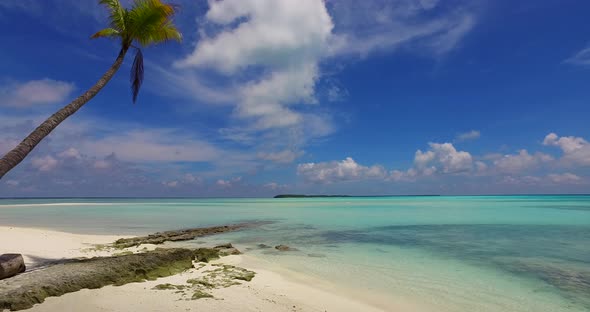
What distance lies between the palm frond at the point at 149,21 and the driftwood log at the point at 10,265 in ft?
24.4

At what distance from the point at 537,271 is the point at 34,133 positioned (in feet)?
50.7

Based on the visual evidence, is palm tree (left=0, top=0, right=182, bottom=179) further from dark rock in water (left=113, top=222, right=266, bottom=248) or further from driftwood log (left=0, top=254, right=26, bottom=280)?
dark rock in water (left=113, top=222, right=266, bottom=248)

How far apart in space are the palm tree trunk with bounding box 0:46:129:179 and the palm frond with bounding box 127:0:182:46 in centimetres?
70

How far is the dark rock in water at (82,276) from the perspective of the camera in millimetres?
6266

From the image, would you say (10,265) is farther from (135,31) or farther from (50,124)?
(135,31)

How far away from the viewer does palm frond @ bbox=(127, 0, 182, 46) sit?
1095cm

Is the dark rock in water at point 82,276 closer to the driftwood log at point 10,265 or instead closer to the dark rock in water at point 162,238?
the driftwood log at point 10,265

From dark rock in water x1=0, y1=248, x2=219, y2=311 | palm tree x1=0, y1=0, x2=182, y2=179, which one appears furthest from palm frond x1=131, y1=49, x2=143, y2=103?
dark rock in water x1=0, y1=248, x2=219, y2=311

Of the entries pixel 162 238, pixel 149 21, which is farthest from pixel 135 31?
pixel 162 238

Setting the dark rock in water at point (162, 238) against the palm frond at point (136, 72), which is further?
the dark rock in water at point (162, 238)

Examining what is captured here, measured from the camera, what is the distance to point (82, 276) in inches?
298

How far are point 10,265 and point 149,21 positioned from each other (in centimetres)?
802

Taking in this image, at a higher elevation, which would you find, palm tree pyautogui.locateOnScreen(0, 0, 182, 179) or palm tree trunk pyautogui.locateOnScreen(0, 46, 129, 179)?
palm tree pyautogui.locateOnScreen(0, 0, 182, 179)

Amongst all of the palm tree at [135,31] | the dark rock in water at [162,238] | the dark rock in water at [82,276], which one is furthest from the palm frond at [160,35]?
the dark rock in water at [162,238]
